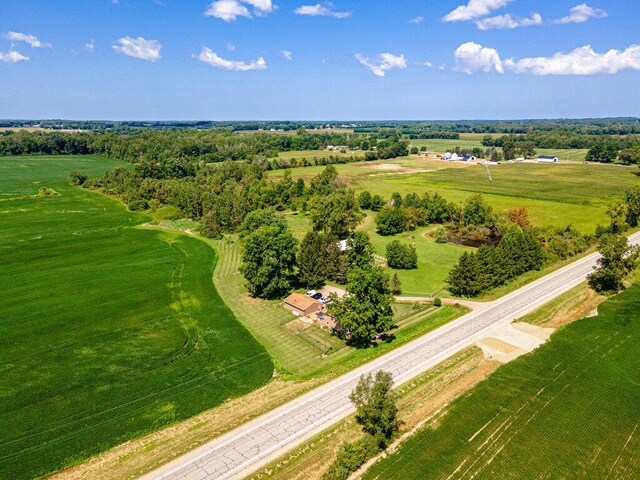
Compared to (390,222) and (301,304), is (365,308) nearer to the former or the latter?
(301,304)

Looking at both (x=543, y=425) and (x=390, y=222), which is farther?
(x=390, y=222)

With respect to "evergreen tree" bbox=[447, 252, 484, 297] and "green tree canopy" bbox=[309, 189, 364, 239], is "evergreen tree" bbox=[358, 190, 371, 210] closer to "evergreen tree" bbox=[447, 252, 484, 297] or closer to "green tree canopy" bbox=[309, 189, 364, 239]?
"green tree canopy" bbox=[309, 189, 364, 239]

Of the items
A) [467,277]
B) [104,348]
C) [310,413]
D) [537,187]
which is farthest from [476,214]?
[104,348]

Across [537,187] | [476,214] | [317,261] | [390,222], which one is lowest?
[317,261]

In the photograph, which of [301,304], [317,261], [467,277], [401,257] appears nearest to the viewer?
[301,304]

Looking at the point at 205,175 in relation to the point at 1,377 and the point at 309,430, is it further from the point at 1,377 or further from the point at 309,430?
the point at 309,430

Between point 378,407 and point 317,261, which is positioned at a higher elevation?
point 317,261

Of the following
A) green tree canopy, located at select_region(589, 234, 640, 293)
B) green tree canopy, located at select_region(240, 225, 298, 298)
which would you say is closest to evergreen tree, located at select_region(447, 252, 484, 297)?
green tree canopy, located at select_region(589, 234, 640, 293)

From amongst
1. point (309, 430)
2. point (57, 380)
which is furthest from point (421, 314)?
point (57, 380)
